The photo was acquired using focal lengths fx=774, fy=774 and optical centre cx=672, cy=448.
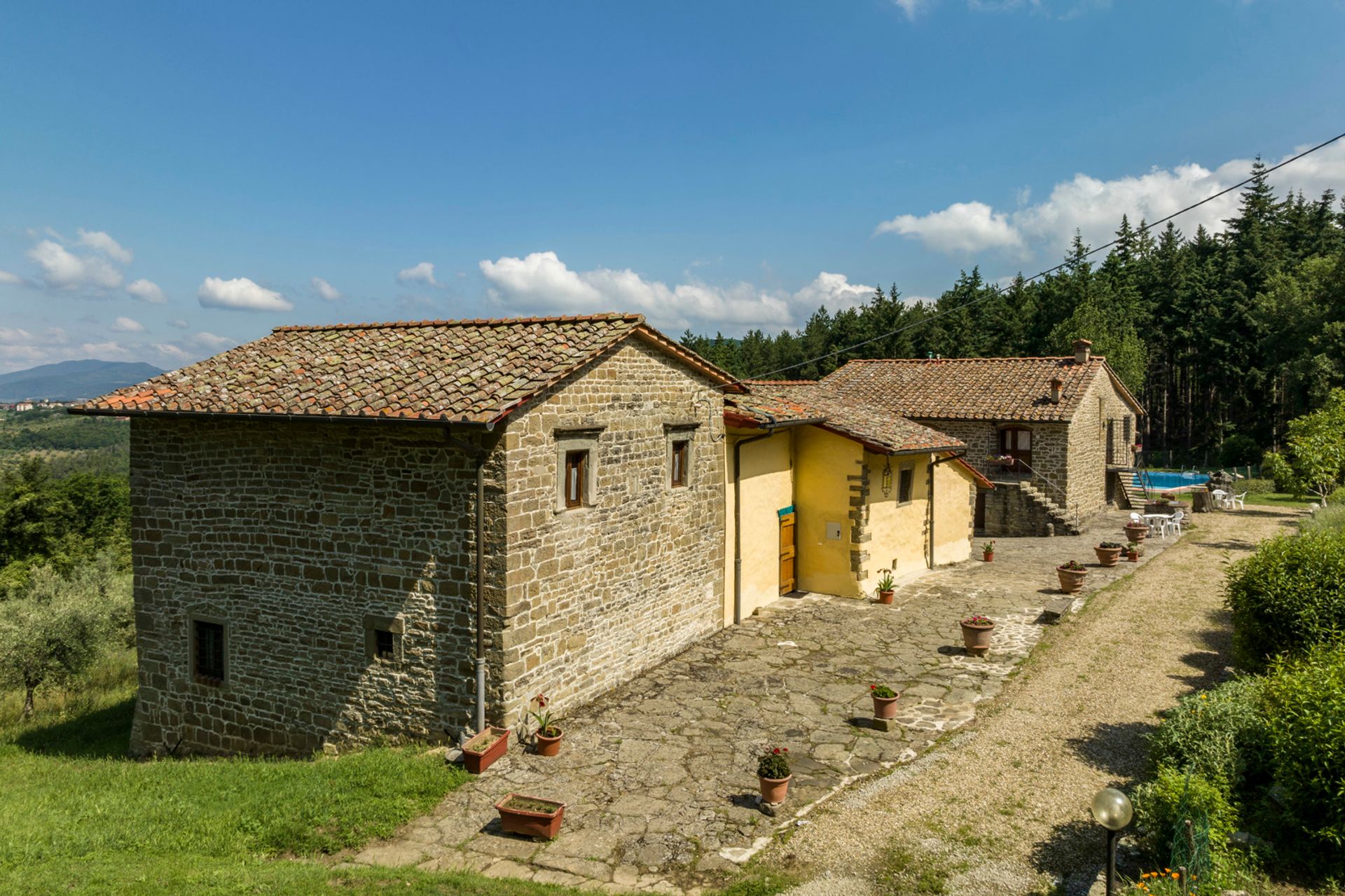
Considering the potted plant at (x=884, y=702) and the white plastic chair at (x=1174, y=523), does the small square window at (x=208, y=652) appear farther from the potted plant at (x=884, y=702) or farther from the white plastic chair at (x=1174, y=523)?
the white plastic chair at (x=1174, y=523)

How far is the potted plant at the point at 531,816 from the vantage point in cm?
791

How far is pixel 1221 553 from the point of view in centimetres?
2095

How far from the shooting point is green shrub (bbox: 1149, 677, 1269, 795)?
7.56 meters

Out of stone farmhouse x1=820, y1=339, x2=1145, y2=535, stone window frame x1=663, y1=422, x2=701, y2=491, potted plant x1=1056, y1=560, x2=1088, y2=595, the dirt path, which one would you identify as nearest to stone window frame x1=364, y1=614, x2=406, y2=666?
stone window frame x1=663, y1=422, x2=701, y2=491

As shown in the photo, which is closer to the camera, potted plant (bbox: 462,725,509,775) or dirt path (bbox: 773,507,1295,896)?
dirt path (bbox: 773,507,1295,896)

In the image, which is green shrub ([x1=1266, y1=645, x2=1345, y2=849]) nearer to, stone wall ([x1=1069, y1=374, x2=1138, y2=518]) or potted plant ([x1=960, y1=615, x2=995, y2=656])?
potted plant ([x1=960, y1=615, x2=995, y2=656])

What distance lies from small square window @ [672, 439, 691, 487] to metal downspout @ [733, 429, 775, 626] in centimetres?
189

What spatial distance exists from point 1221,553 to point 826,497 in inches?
465

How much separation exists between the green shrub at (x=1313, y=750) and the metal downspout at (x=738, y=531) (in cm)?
939

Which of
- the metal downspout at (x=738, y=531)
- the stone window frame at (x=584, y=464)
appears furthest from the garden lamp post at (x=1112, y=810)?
the metal downspout at (x=738, y=531)

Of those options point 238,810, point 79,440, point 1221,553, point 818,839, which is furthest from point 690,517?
point 79,440

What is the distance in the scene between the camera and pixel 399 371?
456 inches

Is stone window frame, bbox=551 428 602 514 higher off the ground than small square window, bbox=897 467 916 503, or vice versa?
stone window frame, bbox=551 428 602 514

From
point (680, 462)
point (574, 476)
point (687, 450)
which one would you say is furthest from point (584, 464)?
point (687, 450)
